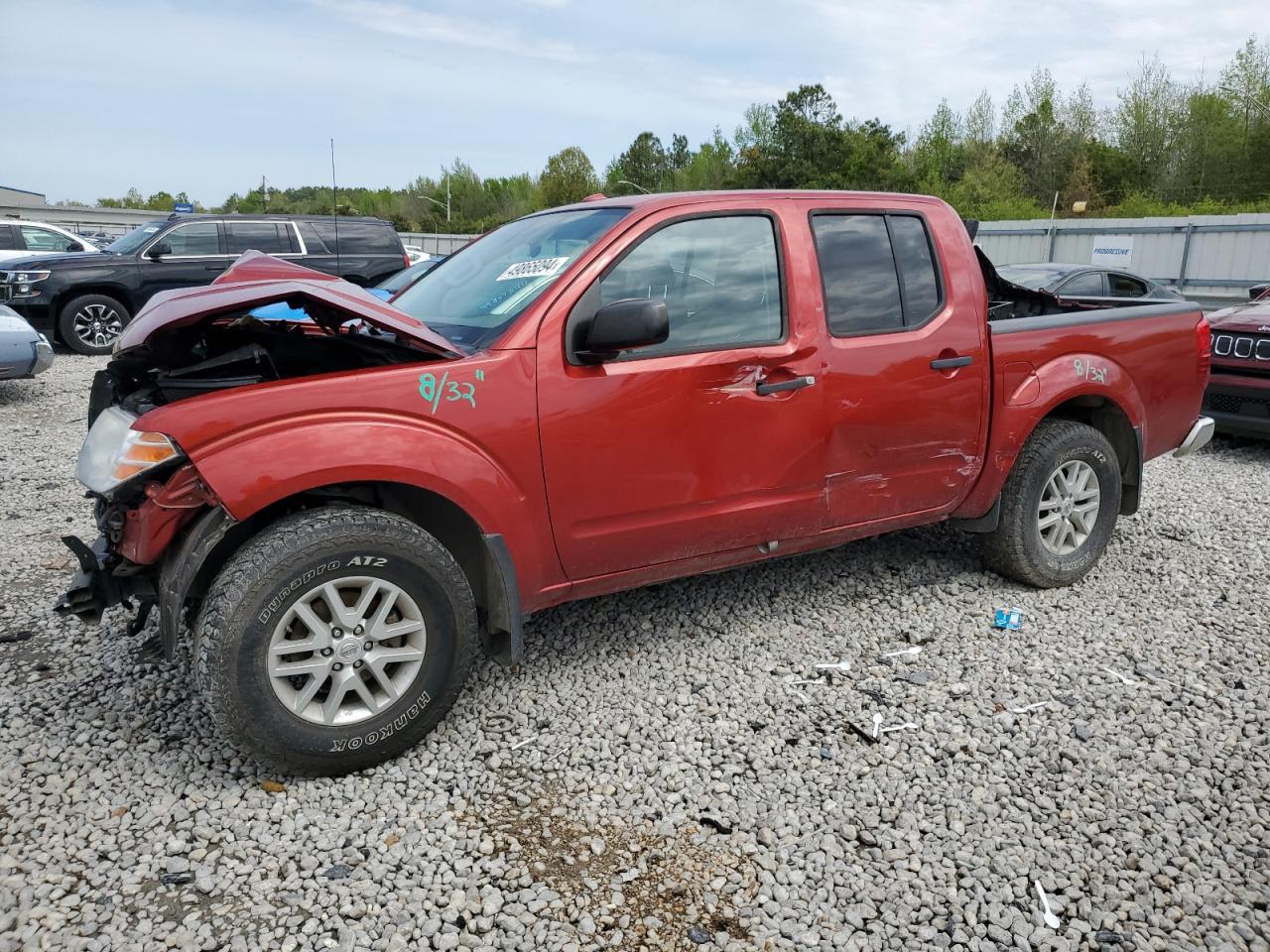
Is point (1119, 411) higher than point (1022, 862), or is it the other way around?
point (1119, 411)

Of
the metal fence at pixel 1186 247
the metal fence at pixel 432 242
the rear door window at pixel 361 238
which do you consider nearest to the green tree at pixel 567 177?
the metal fence at pixel 432 242

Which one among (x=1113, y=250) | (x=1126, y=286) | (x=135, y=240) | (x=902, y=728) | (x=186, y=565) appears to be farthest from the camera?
(x=1113, y=250)

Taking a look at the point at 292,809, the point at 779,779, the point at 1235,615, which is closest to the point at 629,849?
the point at 779,779

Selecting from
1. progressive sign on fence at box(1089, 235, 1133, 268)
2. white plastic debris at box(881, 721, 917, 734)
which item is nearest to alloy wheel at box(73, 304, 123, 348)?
white plastic debris at box(881, 721, 917, 734)

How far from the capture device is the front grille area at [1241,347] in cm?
748

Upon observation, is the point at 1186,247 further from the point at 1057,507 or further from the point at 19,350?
the point at 19,350

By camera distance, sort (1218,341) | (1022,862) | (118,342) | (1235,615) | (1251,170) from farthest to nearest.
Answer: (1251,170), (1218,341), (1235,615), (118,342), (1022,862)

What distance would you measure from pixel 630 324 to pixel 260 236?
473 inches

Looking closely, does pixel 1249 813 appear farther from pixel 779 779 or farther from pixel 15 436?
pixel 15 436

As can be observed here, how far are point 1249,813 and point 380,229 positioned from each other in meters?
13.5

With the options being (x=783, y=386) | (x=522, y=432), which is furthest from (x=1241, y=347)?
(x=522, y=432)

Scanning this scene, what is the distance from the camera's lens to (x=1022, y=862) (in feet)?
8.71

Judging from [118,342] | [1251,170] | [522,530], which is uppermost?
[1251,170]

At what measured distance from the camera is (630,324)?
9.95 ft
